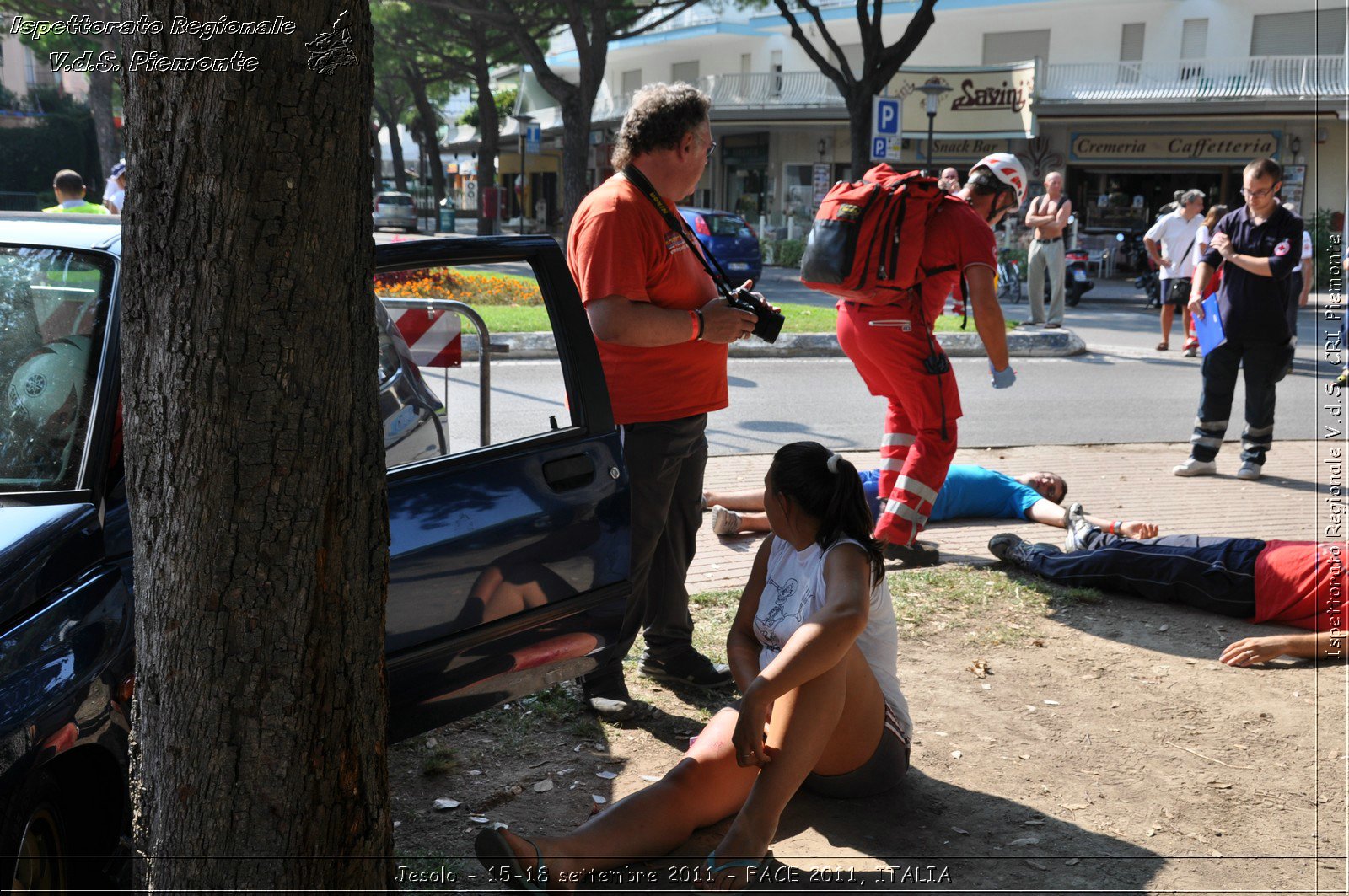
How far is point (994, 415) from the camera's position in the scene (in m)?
10.5

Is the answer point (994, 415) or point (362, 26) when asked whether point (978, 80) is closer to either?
point (994, 415)

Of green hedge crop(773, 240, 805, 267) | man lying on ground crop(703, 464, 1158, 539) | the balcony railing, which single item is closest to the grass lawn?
man lying on ground crop(703, 464, 1158, 539)

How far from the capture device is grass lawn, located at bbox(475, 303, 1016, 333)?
12.2 metres

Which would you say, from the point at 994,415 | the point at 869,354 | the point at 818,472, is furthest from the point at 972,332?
the point at 818,472

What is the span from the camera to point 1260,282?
26.4ft

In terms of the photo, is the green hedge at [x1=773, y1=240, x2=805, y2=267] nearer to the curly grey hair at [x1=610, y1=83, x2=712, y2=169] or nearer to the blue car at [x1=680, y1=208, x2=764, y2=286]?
the blue car at [x1=680, y1=208, x2=764, y2=286]

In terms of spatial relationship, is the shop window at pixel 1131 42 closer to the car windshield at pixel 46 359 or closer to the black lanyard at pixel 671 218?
the black lanyard at pixel 671 218

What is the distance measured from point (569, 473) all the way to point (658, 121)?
4.37 feet

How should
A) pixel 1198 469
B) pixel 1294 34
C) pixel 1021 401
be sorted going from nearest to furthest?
pixel 1198 469
pixel 1021 401
pixel 1294 34

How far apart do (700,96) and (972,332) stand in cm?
1188

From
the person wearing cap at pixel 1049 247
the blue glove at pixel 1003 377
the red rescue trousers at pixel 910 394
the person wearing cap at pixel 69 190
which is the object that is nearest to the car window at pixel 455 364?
the red rescue trousers at pixel 910 394

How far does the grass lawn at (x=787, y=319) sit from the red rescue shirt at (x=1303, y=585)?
5426 mm

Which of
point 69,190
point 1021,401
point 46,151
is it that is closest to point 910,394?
point 1021,401

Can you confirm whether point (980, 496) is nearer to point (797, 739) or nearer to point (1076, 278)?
point (797, 739)
